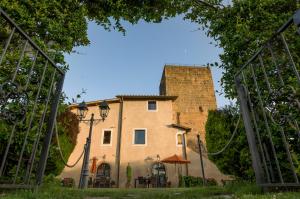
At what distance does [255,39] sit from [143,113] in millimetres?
Result: 18008

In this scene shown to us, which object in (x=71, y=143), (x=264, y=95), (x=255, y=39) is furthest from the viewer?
(x=71, y=143)

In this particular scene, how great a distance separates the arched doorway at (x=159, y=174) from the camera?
19.0 metres

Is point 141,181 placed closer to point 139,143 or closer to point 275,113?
point 139,143

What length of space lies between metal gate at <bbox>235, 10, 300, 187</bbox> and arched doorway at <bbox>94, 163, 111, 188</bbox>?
16.0 metres

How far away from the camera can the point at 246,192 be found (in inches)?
121

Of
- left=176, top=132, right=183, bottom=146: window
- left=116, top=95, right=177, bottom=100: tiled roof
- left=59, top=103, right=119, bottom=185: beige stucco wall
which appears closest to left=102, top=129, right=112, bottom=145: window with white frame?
left=59, top=103, right=119, bottom=185: beige stucco wall

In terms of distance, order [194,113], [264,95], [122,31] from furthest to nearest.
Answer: [194,113] → [122,31] → [264,95]

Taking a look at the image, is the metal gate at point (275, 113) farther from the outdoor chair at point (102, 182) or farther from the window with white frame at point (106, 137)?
the window with white frame at point (106, 137)

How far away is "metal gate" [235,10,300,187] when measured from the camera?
2820 mm

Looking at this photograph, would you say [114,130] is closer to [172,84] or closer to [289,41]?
[172,84]

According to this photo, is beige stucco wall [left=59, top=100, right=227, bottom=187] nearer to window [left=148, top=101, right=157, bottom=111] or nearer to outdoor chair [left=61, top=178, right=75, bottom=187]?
window [left=148, top=101, right=157, bottom=111]

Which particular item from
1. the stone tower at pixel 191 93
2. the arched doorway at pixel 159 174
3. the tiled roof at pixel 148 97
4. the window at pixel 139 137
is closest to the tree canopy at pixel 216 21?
the arched doorway at pixel 159 174

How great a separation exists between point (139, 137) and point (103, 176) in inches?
177

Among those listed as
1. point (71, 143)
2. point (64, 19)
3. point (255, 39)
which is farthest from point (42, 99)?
point (71, 143)
